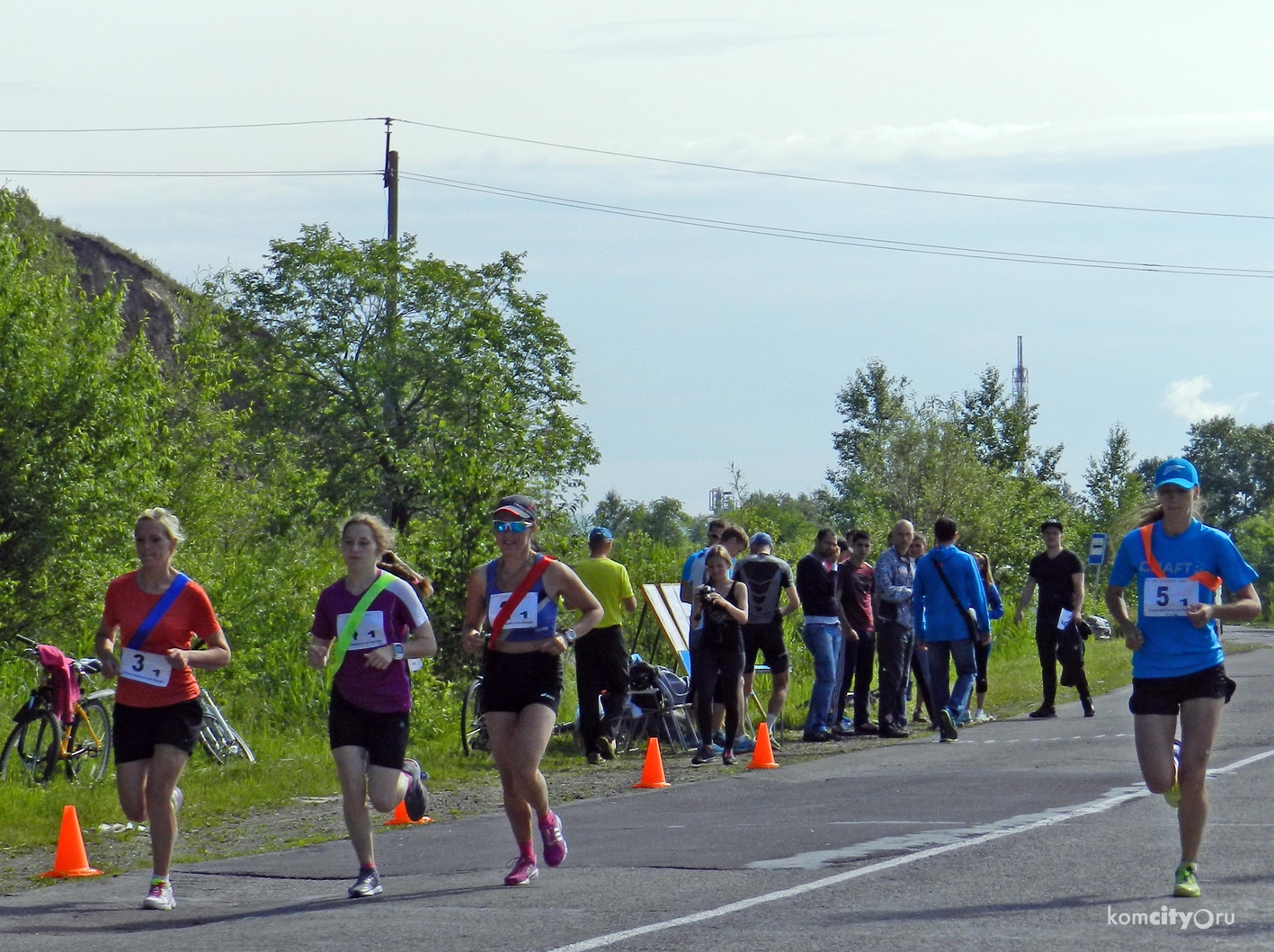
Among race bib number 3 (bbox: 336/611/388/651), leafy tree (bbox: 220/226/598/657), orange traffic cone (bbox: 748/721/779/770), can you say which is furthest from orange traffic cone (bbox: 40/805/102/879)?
leafy tree (bbox: 220/226/598/657)

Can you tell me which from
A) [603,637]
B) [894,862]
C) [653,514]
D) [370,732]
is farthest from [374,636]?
[653,514]

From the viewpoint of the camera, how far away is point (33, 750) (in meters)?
13.0

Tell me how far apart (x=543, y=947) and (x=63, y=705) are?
7.39 metres

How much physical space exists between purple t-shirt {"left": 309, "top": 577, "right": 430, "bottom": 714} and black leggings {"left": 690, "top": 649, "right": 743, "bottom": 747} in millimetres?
6703

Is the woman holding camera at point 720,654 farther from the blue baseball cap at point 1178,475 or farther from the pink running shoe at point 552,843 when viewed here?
the blue baseball cap at point 1178,475

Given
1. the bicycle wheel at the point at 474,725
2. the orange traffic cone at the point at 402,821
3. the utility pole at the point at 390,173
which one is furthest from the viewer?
the utility pole at the point at 390,173

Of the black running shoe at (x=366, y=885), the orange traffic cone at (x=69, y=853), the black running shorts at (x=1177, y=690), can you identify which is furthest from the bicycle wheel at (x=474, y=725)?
the black running shorts at (x=1177, y=690)

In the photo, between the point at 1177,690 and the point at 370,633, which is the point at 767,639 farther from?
the point at 1177,690

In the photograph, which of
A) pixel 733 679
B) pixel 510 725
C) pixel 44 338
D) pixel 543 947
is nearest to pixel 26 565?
pixel 44 338

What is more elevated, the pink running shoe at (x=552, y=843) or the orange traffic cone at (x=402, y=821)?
the pink running shoe at (x=552, y=843)

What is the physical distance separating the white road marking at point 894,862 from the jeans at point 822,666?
14.0 feet

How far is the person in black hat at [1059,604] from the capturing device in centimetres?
1794

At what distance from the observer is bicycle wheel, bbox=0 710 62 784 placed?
12.8 meters

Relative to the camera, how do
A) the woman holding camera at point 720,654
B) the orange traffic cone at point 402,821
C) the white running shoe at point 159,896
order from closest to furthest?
the white running shoe at point 159,896, the orange traffic cone at point 402,821, the woman holding camera at point 720,654
